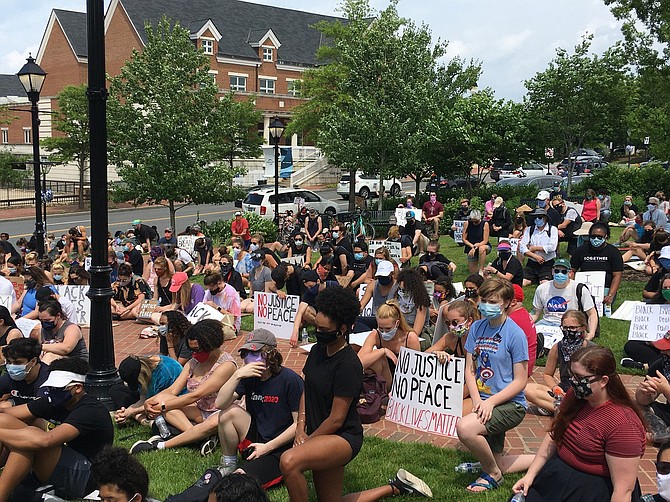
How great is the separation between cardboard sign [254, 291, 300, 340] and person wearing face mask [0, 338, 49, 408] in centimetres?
546

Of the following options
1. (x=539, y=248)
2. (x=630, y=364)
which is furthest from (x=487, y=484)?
(x=539, y=248)

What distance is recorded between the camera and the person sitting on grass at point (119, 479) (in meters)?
4.21

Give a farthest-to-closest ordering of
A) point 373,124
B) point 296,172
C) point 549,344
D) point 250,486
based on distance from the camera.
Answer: point 296,172 < point 373,124 < point 549,344 < point 250,486

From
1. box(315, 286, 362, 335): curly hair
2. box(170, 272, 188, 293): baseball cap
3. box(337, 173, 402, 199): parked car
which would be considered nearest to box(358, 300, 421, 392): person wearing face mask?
box(315, 286, 362, 335): curly hair

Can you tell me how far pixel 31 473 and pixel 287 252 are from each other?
42.2ft

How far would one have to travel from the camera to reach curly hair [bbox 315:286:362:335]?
4934mm

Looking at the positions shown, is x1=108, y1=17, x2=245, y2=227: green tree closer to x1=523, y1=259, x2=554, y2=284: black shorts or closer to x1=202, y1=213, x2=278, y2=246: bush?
x1=202, y1=213, x2=278, y2=246: bush

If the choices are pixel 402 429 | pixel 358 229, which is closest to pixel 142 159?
pixel 358 229

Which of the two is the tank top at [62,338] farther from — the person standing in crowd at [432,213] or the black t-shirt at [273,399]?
the person standing in crowd at [432,213]

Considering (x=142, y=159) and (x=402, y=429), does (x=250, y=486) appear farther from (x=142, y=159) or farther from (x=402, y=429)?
(x=142, y=159)

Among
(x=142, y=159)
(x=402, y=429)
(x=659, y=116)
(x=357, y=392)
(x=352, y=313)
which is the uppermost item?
(x=659, y=116)

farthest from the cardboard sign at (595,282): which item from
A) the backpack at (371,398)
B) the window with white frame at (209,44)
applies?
the window with white frame at (209,44)

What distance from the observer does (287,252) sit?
1839cm

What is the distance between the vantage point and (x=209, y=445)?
22.7ft
